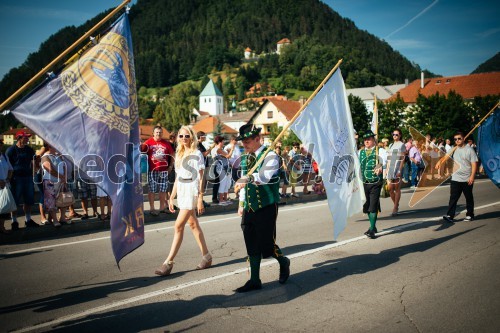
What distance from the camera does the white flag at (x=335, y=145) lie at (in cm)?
628

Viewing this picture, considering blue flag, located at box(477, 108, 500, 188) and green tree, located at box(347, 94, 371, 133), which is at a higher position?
green tree, located at box(347, 94, 371, 133)

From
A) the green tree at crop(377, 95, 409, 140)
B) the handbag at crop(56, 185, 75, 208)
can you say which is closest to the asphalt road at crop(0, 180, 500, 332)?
the handbag at crop(56, 185, 75, 208)

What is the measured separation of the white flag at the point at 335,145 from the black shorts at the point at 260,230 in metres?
1.33

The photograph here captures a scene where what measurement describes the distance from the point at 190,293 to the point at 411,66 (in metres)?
A: 207

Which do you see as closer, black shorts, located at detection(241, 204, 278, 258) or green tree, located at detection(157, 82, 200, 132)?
black shorts, located at detection(241, 204, 278, 258)

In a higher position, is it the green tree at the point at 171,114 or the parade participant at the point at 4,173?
the green tree at the point at 171,114

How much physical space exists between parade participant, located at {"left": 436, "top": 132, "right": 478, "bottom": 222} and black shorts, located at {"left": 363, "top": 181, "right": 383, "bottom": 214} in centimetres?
237

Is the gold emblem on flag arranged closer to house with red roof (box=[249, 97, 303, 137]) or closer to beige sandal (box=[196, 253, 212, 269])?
beige sandal (box=[196, 253, 212, 269])

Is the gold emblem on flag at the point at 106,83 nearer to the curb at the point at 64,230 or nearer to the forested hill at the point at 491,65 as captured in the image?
the curb at the point at 64,230

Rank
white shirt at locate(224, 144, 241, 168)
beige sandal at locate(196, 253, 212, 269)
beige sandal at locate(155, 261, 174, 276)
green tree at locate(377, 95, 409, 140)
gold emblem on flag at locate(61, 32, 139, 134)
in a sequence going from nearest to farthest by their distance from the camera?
gold emblem on flag at locate(61, 32, 139, 134) → beige sandal at locate(155, 261, 174, 276) → beige sandal at locate(196, 253, 212, 269) → white shirt at locate(224, 144, 241, 168) → green tree at locate(377, 95, 409, 140)

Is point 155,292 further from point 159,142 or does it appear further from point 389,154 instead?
point 389,154

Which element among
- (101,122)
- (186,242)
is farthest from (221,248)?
(101,122)

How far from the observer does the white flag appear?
628 centimetres

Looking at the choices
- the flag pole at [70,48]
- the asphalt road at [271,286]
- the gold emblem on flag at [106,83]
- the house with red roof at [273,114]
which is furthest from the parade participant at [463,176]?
the house with red roof at [273,114]
